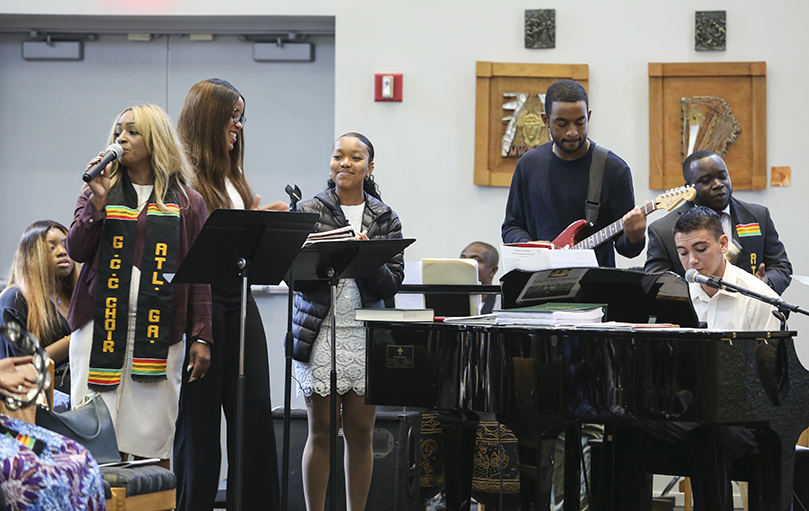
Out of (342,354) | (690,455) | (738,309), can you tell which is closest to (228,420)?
(342,354)

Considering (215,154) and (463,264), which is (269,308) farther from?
(215,154)

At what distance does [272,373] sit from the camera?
5.22 m

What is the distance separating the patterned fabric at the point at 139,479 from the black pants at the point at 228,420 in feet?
1.04

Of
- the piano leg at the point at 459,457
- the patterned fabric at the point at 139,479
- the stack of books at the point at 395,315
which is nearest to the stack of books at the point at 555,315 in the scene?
the stack of books at the point at 395,315

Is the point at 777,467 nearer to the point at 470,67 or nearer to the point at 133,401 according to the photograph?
the point at 133,401

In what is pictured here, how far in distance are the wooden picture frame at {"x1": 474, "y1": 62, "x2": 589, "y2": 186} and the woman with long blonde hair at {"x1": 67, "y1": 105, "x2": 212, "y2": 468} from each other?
8.39 feet

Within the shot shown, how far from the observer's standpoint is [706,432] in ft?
7.93

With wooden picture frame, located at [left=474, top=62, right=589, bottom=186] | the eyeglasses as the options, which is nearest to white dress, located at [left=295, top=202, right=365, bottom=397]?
the eyeglasses

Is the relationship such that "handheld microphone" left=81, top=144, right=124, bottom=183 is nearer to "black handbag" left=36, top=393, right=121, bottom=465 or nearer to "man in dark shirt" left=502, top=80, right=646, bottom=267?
"black handbag" left=36, top=393, right=121, bottom=465

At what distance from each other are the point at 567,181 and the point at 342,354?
46.6 inches

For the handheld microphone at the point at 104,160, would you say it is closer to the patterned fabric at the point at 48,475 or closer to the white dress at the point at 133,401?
the white dress at the point at 133,401

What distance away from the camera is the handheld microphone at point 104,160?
235 cm

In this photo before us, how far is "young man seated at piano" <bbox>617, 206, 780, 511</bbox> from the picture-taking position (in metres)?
2.38

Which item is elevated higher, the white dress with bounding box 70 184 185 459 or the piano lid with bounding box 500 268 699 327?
the piano lid with bounding box 500 268 699 327
